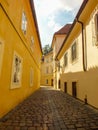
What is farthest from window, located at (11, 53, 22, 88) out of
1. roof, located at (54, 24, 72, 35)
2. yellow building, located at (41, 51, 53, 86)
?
yellow building, located at (41, 51, 53, 86)

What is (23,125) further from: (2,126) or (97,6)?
(97,6)

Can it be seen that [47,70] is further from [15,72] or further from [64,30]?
[15,72]

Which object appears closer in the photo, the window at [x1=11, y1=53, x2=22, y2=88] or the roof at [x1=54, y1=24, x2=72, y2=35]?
the window at [x1=11, y1=53, x2=22, y2=88]

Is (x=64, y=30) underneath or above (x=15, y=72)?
above

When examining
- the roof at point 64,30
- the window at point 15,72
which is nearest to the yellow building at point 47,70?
the roof at point 64,30

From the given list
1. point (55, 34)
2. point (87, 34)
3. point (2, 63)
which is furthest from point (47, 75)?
point (2, 63)

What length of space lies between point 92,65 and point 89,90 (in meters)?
1.29

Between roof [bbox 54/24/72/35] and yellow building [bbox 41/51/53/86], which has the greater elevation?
roof [bbox 54/24/72/35]

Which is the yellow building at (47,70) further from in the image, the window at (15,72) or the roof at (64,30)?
the window at (15,72)

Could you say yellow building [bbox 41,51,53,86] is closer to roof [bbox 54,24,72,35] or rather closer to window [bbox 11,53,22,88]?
roof [bbox 54,24,72,35]

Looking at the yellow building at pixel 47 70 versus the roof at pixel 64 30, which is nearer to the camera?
the roof at pixel 64 30

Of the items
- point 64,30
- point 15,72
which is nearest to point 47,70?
point 64,30

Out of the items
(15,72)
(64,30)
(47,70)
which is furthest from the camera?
(47,70)

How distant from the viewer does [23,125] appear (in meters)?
3.81
